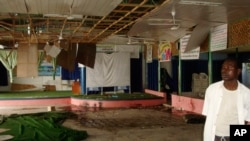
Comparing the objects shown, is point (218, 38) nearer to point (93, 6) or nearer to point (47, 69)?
point (93, 6)

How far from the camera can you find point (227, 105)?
2.50 meters

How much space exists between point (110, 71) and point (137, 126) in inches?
271

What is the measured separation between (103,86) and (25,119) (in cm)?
619

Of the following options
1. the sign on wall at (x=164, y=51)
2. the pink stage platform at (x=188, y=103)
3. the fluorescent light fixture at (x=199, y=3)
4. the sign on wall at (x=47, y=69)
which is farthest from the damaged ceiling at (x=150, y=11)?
the sign on wall at (x=47, y=69)

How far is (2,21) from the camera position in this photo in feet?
29.3

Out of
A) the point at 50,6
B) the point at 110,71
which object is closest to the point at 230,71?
the point at 50,6

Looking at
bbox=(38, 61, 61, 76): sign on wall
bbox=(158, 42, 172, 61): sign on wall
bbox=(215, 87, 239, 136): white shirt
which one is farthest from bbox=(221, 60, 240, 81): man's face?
bbox=(38, 61, 61, 76): sign on wall

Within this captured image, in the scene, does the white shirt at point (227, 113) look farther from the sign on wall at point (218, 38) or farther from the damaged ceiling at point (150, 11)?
the sign on wall at point (218, 38)

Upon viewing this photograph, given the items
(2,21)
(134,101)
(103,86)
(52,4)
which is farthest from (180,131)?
(103,86)

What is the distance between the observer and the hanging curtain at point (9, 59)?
14.2 m

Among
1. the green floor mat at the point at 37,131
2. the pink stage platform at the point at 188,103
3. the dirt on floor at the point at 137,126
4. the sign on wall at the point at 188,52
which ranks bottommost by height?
the dirt on floor at the point at 137,126

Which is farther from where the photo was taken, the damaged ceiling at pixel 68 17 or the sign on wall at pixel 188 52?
the sign on wall at pixel 188 52

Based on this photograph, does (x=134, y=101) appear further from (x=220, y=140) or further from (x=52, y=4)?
(x=220, y=140)

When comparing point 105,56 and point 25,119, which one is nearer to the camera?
point 25,119
